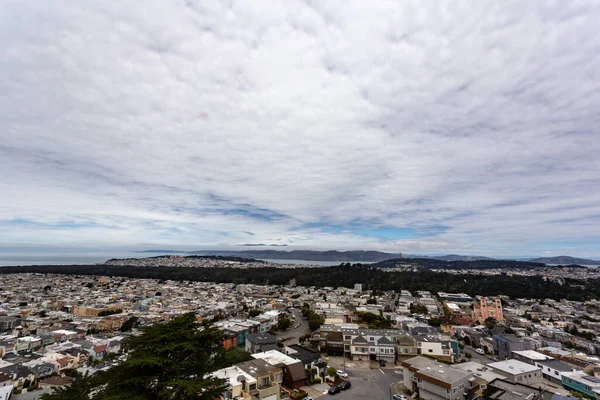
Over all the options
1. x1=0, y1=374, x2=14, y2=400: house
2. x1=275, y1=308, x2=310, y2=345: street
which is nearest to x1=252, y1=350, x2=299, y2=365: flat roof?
x1=275, y1=308, x2=310, y2=345: street

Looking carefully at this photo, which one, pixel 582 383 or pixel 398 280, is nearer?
pixel 582 383

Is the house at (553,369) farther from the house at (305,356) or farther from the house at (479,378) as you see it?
the house at (305,356)

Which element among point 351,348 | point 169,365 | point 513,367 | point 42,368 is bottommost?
point 42,368

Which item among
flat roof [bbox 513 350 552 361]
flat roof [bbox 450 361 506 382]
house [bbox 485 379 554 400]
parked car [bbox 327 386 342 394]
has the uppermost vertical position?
house [bbox 485 379 554 400]

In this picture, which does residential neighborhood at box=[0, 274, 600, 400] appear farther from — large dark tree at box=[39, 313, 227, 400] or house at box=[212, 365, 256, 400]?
large dark tree at box=[39, 313, 227, 400]

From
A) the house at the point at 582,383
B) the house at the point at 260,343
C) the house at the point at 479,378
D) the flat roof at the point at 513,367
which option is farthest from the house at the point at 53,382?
the house at the point at 582,383

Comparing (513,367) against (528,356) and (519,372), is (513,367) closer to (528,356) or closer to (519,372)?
(519,372)

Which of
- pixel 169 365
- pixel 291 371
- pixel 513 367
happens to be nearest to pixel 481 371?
pixel 513 367
